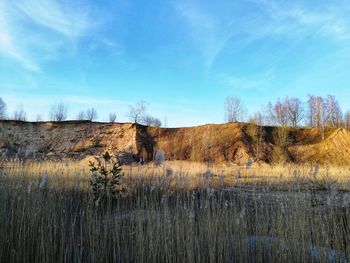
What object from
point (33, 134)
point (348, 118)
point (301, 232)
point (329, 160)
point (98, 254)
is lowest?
point (98, 254)

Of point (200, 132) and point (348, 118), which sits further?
point (348, 118)

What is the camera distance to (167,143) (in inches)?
862

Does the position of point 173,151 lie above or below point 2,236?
above

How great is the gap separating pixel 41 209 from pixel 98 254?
3.96ft

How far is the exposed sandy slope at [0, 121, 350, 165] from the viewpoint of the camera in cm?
2086

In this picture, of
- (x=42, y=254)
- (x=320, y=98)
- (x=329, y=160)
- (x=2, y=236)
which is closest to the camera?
(x=42, y=254)

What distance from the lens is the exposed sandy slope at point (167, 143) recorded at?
20859 mm

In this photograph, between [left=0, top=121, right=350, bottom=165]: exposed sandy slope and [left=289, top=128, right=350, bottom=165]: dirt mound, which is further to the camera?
[left=289, top=128, right=350, bottom=165]: dirt mound

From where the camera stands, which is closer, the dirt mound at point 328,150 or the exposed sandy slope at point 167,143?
the exposed sandy slope at point 167,143

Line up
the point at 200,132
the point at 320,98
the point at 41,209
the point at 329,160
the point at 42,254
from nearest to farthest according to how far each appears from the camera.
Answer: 1. the point at 42,254
2. the point at 41,209
3. the point at 329,160
4. the point at 200,132
5. the point at 320,98

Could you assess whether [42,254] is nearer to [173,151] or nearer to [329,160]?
[173,151]

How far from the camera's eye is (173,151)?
21.6m

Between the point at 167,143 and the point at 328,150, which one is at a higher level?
the point at 167,143

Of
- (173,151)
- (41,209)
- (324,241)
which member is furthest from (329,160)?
(41,209)
